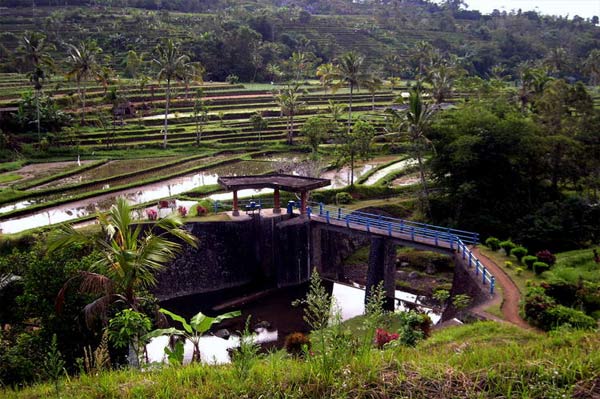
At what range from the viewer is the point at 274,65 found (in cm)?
7762

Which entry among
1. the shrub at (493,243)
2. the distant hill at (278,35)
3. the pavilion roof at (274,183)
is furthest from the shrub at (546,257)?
the distant hill at (278,35)

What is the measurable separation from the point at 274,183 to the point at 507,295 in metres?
11.3

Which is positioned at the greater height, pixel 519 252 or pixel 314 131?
pixel 314 131

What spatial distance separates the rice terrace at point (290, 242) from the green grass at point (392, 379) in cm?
3

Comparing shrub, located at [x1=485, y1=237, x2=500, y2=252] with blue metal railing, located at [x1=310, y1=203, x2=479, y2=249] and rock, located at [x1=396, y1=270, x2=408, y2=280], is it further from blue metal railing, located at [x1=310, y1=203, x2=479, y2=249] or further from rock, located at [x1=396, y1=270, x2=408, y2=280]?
rock, located at [x1=396, y1=270, x2=408, y2=280]

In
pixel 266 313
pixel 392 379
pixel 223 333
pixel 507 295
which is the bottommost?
pixel 266 313

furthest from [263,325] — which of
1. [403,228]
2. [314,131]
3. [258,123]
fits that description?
[258,123]

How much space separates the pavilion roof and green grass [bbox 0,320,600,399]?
17.4m

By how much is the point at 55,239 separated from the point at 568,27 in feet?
449

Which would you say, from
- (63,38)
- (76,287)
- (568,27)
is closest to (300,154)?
(76,287)

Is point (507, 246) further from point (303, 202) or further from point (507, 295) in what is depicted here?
point (303, 202)

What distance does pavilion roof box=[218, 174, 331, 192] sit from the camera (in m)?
24.1

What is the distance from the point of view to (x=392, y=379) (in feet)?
20.1

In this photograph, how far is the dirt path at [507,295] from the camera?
1526 centimetres
